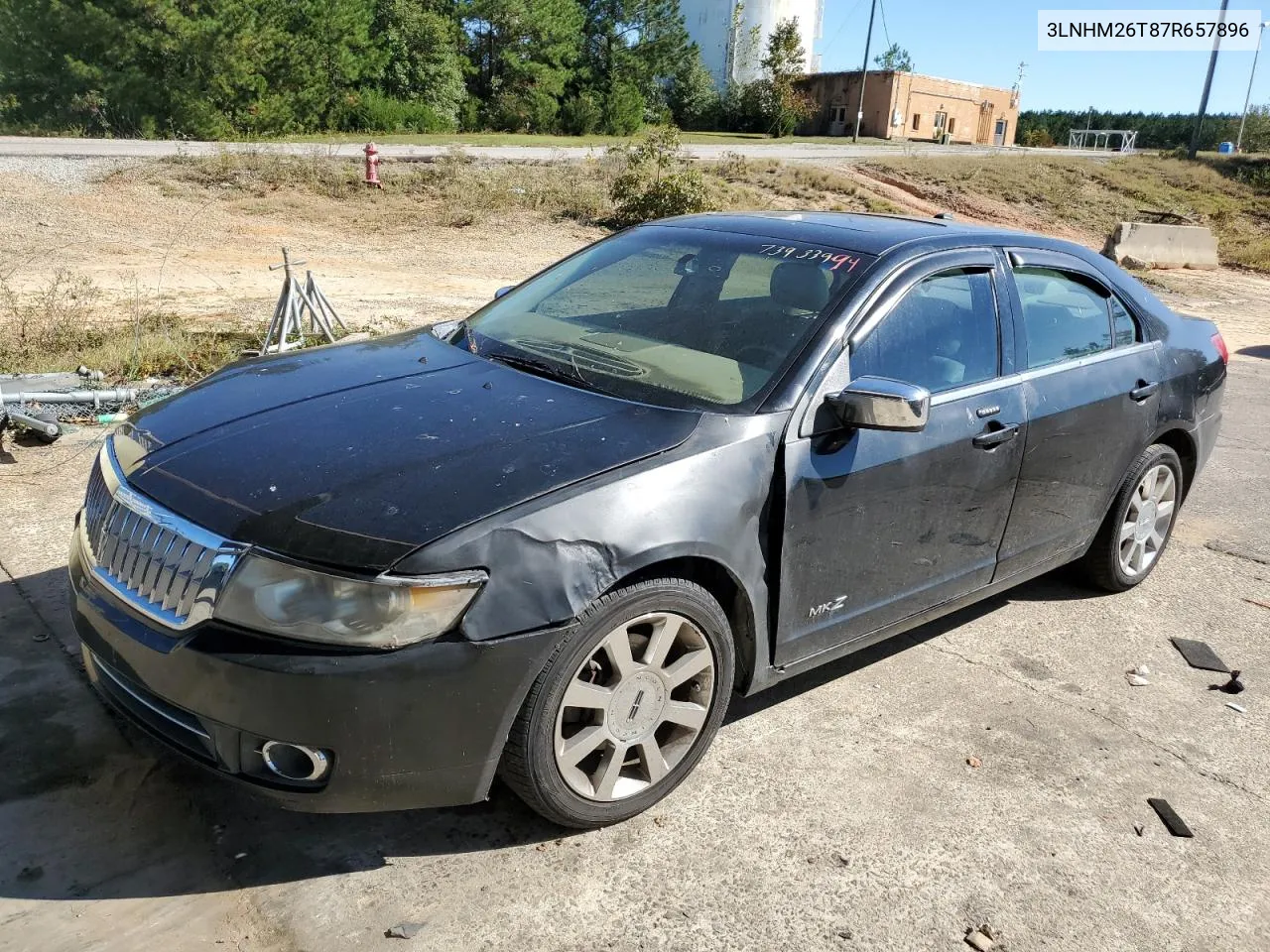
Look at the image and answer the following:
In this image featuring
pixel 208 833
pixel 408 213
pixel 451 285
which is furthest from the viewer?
pixel 408 213

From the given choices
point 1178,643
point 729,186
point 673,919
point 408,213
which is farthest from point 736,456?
point 729,186

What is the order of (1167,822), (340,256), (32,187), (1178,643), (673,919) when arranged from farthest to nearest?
(32,187) < (340,256) < (1178,643) < (1167,822) < (673,919)

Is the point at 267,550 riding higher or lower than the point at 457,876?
higher

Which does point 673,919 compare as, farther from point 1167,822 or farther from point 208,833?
point 1167,822

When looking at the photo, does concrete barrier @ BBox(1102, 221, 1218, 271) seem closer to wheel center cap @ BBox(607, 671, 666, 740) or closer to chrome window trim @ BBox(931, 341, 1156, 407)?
chrome window trim @ BBox(931, 341, 1156, 407)

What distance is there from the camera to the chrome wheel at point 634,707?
2.81m

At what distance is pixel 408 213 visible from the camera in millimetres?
20422

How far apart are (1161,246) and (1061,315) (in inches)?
747

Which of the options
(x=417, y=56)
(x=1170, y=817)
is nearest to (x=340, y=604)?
(x=1170, y=817)

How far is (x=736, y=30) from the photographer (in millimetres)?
64812

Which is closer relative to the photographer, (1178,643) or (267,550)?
(267,550)

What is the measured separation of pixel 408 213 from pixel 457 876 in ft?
62.8

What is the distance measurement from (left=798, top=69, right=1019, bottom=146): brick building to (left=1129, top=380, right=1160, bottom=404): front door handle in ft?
203

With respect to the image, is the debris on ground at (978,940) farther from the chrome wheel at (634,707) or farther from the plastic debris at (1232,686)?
the plastic debris at (1232,686)
